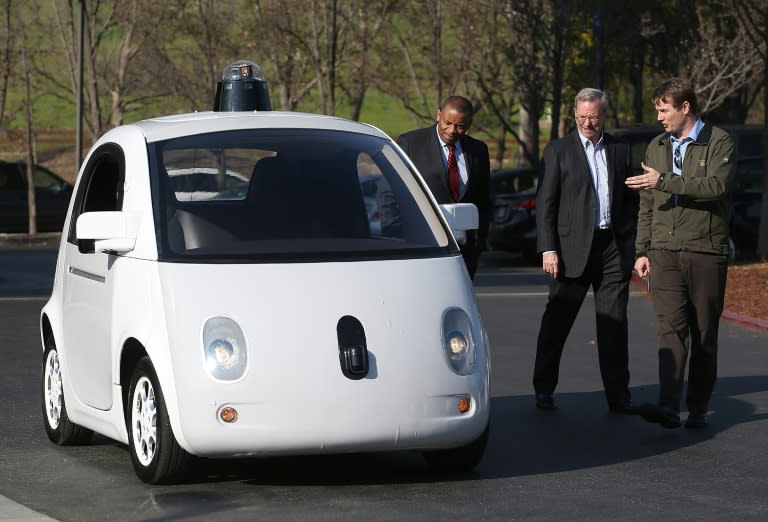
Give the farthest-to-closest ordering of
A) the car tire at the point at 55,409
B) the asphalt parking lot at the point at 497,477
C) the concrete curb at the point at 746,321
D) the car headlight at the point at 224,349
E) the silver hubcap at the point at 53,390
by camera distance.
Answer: the concrete curb at the point at 746,321 < the silver hubcap at the point at 53,390 < the car tire at the point at 55,409 < the car headlight at the point at 224,349 < the asphalt parking lot at the point at 497,477

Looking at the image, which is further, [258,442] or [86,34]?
[86,34]

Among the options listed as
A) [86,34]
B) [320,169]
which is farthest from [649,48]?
[320,169]

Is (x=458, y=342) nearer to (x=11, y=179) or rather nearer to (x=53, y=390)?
(x=53, y=390)

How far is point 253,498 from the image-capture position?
731 centimetres

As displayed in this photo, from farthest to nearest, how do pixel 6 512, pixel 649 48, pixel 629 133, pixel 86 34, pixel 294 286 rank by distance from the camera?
1. pixel 649 48
2. pixel 86 34
3. pixel 629 133
4. pixel 294 286
5. pixel 6 512

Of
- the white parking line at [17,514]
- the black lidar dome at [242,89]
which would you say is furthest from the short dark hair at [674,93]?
the white parking line at [17,514]

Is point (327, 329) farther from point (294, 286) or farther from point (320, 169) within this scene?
point (320, 169)

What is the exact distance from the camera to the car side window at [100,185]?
8.38 m

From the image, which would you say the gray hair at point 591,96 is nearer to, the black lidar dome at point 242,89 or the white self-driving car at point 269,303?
the white self-driving car at point 269,303

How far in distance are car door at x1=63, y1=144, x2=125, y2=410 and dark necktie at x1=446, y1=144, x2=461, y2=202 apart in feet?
7.61

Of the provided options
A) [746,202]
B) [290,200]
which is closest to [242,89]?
[290,200]

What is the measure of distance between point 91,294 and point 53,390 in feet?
3.10

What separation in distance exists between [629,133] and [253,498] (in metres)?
16.1

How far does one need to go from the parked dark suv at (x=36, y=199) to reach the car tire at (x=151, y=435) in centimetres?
2598
